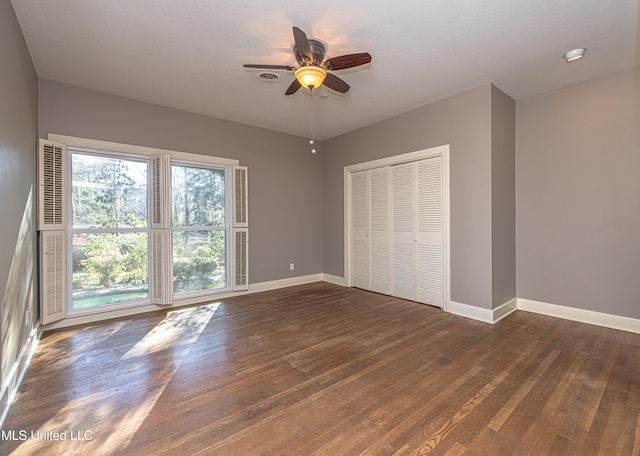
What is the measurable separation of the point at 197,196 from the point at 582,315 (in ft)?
17.3

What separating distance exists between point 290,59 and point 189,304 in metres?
3.50

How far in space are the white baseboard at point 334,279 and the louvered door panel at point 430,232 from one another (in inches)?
60.9

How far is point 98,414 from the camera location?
185 centimetres

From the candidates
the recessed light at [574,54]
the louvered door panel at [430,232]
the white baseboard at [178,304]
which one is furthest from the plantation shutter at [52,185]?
the recessed light at [574,54]

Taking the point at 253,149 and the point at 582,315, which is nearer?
the point at 582,315

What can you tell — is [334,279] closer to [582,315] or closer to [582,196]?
[582,315]

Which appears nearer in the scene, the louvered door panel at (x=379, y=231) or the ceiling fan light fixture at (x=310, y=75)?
the ceiling fan light fixture at (x=310, y=75)

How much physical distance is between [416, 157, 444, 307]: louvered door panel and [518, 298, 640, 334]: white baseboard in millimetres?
1124

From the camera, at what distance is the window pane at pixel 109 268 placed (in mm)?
3553

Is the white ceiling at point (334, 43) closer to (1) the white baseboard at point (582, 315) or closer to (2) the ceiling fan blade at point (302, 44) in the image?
(2) the ceiling fan blade at point (302, 44)

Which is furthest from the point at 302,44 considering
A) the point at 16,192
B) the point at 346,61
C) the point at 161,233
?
the point at 161,233

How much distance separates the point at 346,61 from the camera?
7.91 ft

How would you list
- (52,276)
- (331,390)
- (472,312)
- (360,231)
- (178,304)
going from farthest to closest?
(360,231), (178,304), (472,312), (52,276), (331,390)

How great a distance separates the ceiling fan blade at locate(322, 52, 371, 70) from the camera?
2.35 metres
